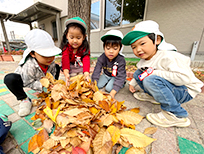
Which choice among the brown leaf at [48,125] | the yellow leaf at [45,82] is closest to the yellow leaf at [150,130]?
the brown leaf at [48,125]

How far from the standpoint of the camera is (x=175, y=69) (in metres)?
0.95

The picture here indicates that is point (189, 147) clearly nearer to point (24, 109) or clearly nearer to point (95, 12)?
point (24, 109)

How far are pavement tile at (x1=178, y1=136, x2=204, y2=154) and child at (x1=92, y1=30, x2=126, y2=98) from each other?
0.84 meters

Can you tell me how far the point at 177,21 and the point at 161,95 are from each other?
149 inches

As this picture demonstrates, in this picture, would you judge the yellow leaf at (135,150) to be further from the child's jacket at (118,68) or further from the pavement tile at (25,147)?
the child's jacket at (118,68)

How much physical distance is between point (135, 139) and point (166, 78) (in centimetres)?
66

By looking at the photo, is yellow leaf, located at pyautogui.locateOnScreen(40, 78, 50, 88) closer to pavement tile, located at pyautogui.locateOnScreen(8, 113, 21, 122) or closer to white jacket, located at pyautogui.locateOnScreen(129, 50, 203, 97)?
pavement tile, located at pyautogui.locateOnScreen(8, 113, 21, 122)

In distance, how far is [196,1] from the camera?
10.2 feet

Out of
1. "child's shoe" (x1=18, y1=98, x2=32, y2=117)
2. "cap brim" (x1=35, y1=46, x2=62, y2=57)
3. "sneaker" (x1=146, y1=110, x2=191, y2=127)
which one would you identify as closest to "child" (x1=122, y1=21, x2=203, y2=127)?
"sneaker" (x1=146, y1=110, x2=191, y2=127)

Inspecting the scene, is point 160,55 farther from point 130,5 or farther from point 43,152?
point 130,5

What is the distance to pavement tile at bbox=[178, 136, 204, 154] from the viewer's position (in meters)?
0.75

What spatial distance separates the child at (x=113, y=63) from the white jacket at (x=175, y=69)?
1.83 feet

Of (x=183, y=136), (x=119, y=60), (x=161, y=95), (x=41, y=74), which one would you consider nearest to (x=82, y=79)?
(x=41, y=74)

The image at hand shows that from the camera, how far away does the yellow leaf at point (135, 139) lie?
0.75 meters
